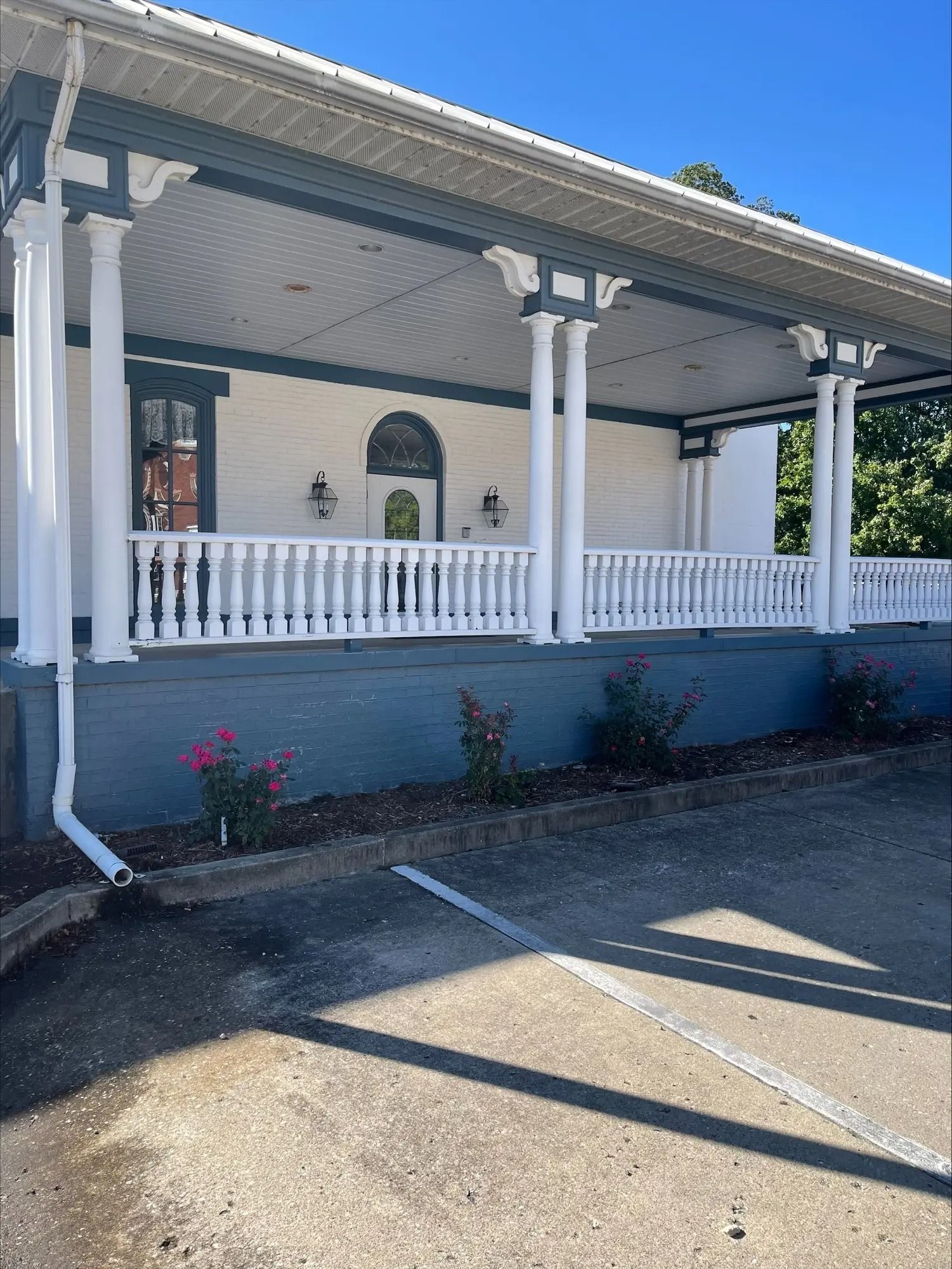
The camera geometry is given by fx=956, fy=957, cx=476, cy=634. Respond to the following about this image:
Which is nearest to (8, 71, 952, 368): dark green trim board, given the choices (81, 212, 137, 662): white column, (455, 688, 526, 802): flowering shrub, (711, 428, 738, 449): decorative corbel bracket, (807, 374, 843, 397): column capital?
(81, 212, 137, 662): white column

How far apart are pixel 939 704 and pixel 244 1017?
30.3ft

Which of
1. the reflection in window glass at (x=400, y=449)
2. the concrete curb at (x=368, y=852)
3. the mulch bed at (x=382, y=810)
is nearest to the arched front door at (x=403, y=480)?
the reflection in window glass at (x=400, y=449)

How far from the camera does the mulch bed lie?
16.1 feet

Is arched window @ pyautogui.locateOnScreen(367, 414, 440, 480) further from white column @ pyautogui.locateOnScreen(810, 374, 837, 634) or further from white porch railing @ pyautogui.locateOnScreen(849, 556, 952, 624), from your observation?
white porch railing @ pyautogui.locateOnScreen(849, 556, 952, 624)

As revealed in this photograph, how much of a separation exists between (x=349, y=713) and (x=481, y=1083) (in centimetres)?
339

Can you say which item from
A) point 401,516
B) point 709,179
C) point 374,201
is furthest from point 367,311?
point 709,179

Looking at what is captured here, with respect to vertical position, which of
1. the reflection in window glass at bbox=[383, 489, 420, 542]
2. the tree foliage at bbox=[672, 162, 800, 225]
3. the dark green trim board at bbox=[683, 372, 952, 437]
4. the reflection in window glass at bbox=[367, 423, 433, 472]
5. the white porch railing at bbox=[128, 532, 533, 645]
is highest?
the tree foliage at bbox=[672, 162, 800, 225]

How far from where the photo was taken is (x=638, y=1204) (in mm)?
2658

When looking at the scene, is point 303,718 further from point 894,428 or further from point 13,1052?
point 894,428

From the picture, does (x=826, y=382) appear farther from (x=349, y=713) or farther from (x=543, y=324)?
(x=349, y=713)

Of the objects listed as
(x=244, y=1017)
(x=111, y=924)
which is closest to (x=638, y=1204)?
(x=244, y=1017)

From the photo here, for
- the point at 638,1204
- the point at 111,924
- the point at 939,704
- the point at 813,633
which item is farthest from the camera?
the point at 939,704

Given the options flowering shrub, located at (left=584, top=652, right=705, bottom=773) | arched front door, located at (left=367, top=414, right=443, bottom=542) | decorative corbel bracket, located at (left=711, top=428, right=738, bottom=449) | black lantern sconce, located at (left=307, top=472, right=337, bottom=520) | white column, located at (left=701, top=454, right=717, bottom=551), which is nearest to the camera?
flowering shrub, located at (left=584, top=652, right=705, bottom=773)

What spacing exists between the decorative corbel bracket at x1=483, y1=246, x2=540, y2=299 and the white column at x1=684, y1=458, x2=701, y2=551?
7023 mm
